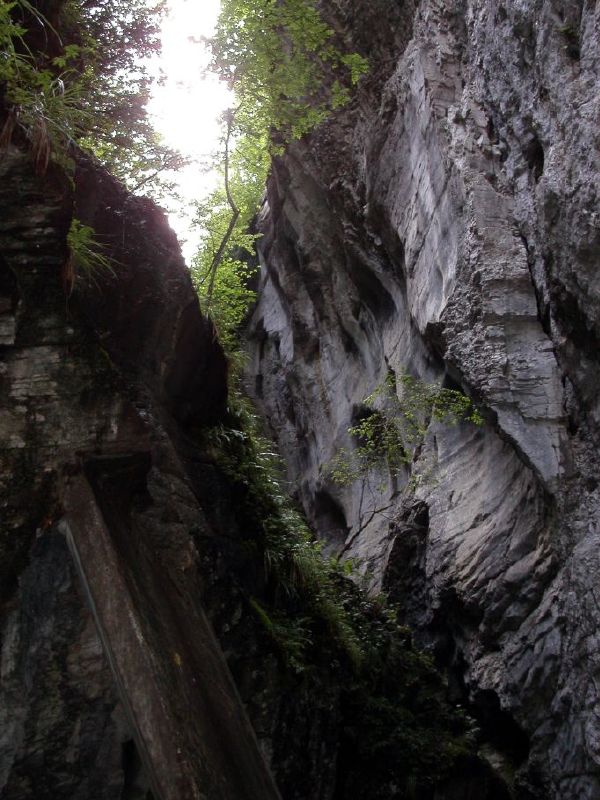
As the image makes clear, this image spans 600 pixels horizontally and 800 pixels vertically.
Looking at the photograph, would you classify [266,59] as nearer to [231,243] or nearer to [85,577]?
[85,577]

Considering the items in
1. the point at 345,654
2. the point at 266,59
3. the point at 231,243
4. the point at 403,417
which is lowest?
the point at 345,654

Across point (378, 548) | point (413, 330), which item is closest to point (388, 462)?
point (378, 548)

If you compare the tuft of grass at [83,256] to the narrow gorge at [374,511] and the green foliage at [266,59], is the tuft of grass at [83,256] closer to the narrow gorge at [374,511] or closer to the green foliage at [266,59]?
the narrow gorge at [374,511]

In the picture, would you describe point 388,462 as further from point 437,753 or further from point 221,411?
point 437,753

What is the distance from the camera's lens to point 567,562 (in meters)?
7.68

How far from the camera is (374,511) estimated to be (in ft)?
42.4

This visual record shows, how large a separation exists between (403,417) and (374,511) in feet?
6.67

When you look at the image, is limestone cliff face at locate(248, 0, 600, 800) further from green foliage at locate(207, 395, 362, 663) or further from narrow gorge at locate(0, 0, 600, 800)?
green foliage at locate(207, 395, 362, 663)

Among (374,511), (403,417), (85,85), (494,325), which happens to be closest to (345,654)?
(494,325)

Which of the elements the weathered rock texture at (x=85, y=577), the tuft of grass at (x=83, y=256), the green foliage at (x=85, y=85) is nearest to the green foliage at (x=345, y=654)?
the weathered rock texture at (x=85, y=577)

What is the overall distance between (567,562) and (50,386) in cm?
545

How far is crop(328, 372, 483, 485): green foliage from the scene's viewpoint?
988 centimetres

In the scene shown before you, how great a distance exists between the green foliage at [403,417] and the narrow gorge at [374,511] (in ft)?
0.69

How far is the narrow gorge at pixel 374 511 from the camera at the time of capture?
4.98 m
